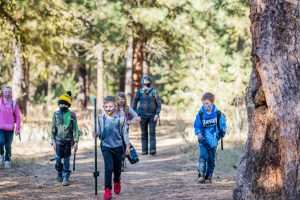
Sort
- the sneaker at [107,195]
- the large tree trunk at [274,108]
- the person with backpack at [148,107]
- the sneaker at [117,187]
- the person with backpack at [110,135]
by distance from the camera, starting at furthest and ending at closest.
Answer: the person with backpack at [148,107] < the sneaker at [117,187] < the person with backpack at [110,135] < the sneaker at [107,195] < the large tree trunk at [274,108]

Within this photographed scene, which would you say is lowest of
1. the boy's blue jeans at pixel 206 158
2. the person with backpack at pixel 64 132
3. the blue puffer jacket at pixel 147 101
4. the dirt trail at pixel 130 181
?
the dirt trail at pixel 130 181

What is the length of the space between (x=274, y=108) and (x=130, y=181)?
4.69 meters

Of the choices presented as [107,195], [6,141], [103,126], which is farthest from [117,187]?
[6,141]

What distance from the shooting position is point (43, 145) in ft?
53.1

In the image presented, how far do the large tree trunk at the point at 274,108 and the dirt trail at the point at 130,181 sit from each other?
1.38 metres

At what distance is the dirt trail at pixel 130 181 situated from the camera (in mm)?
8672

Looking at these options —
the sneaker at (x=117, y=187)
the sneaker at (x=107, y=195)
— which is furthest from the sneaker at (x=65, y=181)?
the sneaker at (x=107, y=195)

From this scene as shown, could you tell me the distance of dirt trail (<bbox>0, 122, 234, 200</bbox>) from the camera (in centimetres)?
→ 867

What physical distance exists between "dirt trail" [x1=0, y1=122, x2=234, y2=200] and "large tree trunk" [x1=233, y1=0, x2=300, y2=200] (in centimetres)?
138

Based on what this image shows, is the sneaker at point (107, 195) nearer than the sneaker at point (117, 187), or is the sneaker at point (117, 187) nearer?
the sneaker at point (107, 195)

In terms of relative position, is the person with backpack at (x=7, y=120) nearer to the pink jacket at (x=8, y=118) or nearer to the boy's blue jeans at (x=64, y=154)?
the pink jacket at (x=8, y=118)

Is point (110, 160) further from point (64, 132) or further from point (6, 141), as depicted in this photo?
point (6, 141)

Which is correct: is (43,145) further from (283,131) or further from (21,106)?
(283,131)

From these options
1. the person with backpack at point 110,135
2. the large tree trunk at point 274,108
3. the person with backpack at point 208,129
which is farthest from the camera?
the person with backpack at point 208,129
